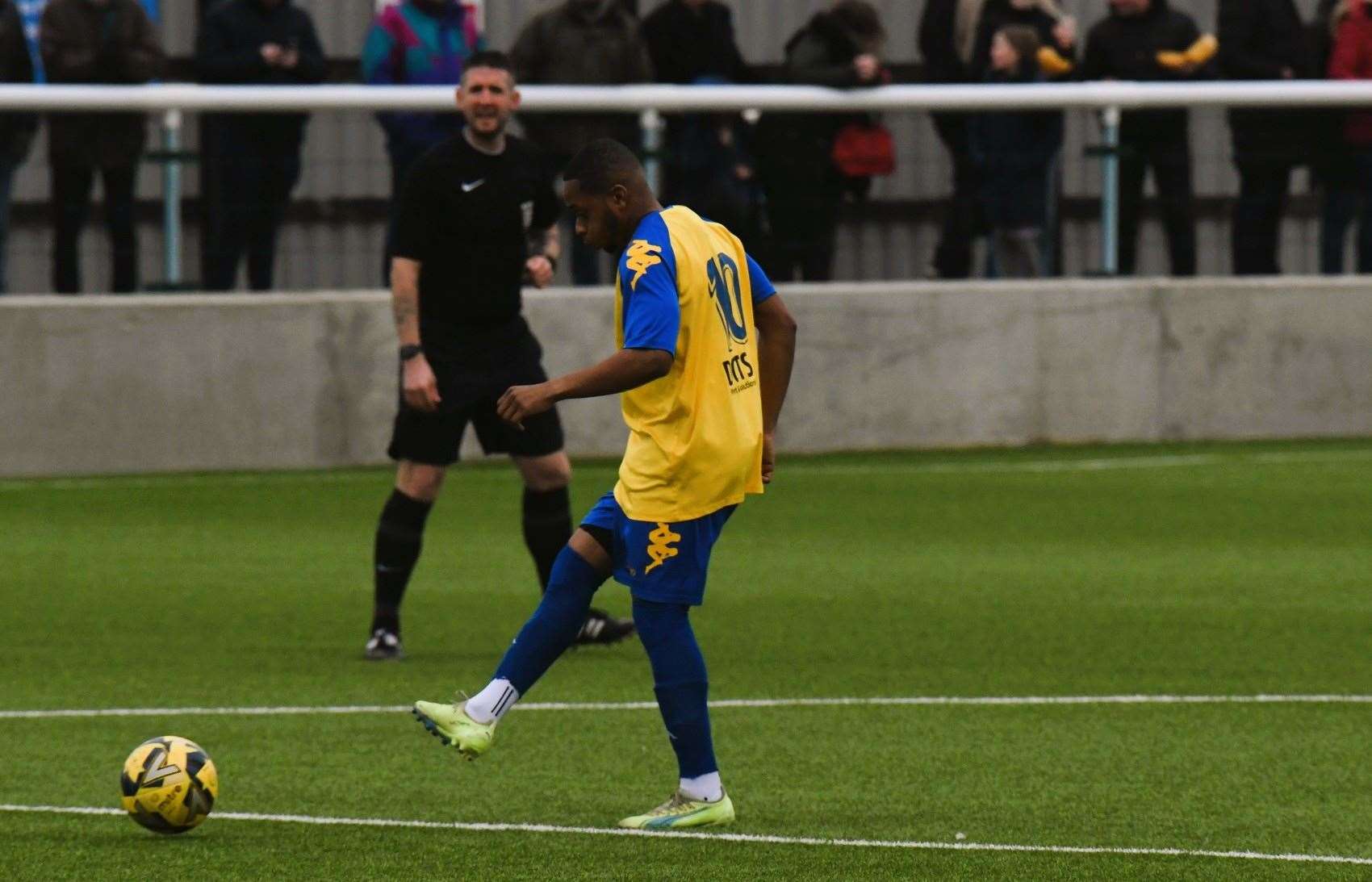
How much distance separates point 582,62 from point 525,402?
996 cm

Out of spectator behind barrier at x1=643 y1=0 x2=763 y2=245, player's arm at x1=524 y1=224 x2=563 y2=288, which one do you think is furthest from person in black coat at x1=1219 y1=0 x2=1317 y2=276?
player's arm at x1=524 y1=224 x2=563 y2=288

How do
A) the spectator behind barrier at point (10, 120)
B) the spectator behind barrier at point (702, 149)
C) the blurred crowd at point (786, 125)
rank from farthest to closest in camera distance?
the spectator behind barrier at point (702, 149) → the blurred crowd at point (786, 125) → the spectator behind barrier at point (10, 120)

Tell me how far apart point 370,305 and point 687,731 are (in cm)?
942

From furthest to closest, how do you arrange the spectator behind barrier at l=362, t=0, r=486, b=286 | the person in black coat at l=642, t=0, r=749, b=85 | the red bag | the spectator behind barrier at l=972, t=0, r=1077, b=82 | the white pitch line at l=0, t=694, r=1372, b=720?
the spectator behind barrier at l=972, t=0, r=1077, b=82
the person in black coat at l=642, t=0, r=749, b=85
the red bag
the spectator behind barrier at l=362, t=0, r=486, b=286
the white pitch line at l=0, t=694, r=1372, b=720

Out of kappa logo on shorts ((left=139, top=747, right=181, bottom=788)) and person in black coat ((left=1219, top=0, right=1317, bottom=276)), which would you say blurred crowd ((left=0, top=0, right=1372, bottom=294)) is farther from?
kappa logo on shorts ((left=139, top=747, right=181, bottom=788))

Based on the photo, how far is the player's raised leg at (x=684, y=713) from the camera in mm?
7207

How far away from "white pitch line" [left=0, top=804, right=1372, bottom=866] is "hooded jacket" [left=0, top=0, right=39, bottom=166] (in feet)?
29.3

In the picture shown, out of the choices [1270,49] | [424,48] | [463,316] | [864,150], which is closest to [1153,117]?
[1270,49]

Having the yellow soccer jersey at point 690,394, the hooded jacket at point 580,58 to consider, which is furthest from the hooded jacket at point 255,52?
the yellow soccer jersey at point 690,394

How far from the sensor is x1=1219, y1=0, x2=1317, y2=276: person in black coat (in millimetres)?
17547

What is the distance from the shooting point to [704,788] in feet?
23.7

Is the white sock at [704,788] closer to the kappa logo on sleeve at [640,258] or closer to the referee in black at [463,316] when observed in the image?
the kappa logo on sleeve at [640,258]

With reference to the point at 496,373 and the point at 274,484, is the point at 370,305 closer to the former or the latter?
the point at 274,484

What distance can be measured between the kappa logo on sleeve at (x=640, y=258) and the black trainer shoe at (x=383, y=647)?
3.61 meters
